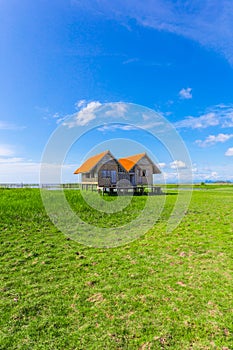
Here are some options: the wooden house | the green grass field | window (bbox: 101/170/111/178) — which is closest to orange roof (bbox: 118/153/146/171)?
the wooden house

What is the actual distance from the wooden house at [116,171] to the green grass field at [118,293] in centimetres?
2056

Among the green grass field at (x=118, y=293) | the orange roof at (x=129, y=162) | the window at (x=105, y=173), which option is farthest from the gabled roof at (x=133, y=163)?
the green grass field at (x=118, y=293)

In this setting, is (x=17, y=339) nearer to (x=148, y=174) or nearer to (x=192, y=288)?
(x=192, y=288)

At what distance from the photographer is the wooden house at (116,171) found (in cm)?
3050

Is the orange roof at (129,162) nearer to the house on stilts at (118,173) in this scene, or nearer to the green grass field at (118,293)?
the house on stilts at (118,173)

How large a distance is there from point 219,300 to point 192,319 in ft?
3.34

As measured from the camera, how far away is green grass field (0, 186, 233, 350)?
4047 mm

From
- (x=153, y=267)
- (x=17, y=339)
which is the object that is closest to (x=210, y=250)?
(x=153, y=267)

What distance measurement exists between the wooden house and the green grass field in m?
20.6

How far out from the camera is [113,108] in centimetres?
1539

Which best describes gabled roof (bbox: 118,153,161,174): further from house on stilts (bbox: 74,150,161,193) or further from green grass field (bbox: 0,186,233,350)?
green grass field (bbox: 0,186,233,350)

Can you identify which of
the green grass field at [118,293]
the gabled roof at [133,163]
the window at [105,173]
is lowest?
the green grass field at [118,293]

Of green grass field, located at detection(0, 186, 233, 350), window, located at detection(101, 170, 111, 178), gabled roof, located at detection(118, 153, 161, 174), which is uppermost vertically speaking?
gabled roof, located at detection(118, 153, 161, 174)

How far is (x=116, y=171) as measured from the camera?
3197 cm
